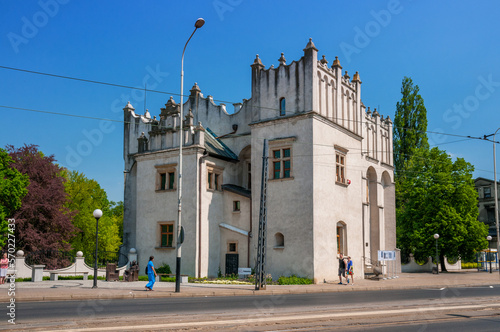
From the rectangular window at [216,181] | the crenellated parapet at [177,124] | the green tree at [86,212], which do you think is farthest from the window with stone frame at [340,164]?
the green tree at [86,212]

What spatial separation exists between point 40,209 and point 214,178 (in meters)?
17.7

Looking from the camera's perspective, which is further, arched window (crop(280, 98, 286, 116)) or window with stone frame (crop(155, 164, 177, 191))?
window with stone frame (crop(155, 164, 177, 191))

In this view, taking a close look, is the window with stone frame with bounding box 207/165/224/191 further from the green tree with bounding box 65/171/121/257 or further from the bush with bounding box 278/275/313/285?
the green tree with bounding box 65/171/121/257

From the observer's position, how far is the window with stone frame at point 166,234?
3416 centimetres

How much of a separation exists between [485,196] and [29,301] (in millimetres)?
80005

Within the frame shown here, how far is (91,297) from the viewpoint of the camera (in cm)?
1912

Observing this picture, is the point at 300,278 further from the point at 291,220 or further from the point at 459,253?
the point at 459,253

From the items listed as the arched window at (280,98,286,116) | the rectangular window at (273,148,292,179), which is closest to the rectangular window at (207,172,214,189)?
the rectangular window at (273,148,292,179)

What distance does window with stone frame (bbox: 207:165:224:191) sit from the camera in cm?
3412

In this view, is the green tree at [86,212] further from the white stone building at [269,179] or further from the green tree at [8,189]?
the white stone building at [269,179]

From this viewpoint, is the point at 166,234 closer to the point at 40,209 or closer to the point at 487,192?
the point at 40,209

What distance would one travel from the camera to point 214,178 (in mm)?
34500

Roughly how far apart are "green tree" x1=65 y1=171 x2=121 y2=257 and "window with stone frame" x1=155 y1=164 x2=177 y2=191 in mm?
26231

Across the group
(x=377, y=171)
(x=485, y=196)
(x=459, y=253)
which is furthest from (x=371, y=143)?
(x=485, y=196)
